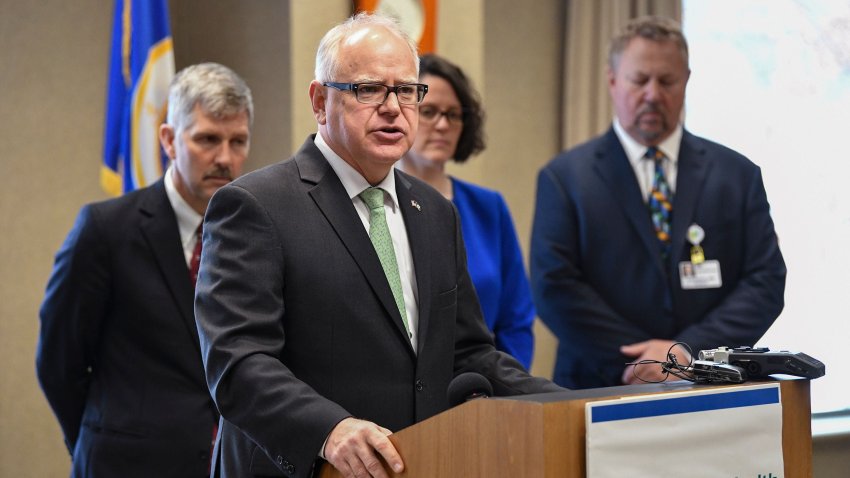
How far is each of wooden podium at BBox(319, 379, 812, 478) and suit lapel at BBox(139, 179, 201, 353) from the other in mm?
1255

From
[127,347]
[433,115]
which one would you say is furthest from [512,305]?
[127,347]

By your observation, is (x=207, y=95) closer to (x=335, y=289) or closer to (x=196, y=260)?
(x=196, y=260)

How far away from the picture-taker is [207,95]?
3363mm

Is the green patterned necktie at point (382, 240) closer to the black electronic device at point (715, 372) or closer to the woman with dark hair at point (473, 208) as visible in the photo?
the black electronic device at point (715, 372)

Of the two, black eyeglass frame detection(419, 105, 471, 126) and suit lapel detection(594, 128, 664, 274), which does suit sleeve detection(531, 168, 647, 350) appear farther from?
black eyeglass frame detection(419, 105, 471, 126)

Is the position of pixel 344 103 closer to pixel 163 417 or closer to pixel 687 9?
pixel 163 417

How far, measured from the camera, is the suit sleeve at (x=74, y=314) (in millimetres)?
3141

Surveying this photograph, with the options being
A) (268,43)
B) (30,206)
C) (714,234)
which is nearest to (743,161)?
(714,234)

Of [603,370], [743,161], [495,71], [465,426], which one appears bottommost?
[603,370]

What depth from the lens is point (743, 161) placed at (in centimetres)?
405

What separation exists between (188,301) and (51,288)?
429 mm

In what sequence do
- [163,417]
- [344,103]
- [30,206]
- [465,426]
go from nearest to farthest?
1. [465,426]
2. [344,103]
3. [163,417]
4. [30,206]

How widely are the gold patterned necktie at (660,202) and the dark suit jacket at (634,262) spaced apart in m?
0.04

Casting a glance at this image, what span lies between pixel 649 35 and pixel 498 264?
1.04 meters
